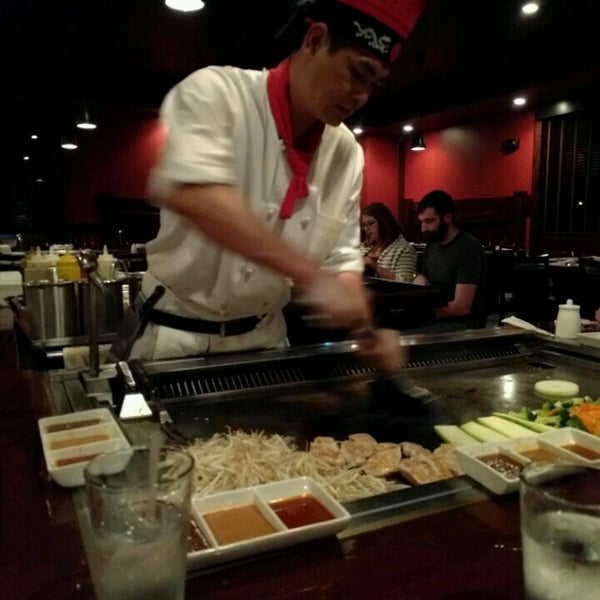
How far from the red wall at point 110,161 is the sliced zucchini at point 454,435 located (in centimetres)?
1060

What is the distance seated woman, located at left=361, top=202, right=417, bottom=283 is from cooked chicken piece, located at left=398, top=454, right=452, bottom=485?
143 inches

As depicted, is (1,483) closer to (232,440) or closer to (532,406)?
(232,440)

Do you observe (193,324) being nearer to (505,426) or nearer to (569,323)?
(505,426)

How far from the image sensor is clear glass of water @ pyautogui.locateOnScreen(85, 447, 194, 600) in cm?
70

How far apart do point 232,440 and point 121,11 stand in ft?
24.1

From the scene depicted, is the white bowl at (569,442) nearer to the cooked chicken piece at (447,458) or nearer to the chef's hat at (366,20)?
the cooked chicken piece at (447,458)

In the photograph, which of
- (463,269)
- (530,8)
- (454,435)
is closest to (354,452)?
(454,435)

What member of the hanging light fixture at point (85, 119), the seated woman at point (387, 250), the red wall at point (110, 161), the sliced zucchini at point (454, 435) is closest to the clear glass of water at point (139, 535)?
the sliced zucchini at point (454, 435)

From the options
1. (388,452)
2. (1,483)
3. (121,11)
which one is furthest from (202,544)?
(121,11)

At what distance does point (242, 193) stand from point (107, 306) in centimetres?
144

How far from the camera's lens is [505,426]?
1.67 metres

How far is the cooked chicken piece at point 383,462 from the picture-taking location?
1510 millimetres

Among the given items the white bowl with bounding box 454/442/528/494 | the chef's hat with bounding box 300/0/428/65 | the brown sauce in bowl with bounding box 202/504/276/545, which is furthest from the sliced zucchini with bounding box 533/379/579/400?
the brown sauce in bowl with bounding box 202/504/276/545

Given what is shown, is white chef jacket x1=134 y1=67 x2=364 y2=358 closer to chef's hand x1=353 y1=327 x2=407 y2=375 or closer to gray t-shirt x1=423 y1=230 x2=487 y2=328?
chef's hand x1=353 y1=327 x2=407 y2=375
